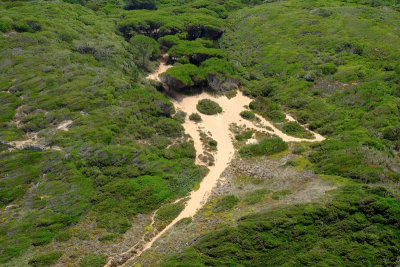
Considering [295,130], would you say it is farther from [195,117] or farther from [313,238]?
[313,238]

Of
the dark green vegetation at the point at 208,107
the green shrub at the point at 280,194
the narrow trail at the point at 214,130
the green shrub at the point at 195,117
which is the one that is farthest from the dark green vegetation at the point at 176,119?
the green shrub at the point at 195,117

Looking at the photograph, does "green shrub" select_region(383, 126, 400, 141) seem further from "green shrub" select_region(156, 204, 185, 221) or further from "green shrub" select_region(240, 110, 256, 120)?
"green shrub" select_region(156, 204, 185, 221)

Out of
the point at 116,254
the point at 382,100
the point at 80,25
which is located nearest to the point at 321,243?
the point at 116,254

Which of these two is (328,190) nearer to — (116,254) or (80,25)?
(116,254)

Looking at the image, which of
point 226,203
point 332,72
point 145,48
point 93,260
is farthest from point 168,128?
point 332,72

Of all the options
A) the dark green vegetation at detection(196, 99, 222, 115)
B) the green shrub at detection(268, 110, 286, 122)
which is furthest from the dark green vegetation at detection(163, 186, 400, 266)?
the dark green vegetation at detection(196, 99, 222, 115)

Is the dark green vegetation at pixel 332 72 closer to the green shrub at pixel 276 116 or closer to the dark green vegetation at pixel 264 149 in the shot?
the green shrub at pixel 276 116
